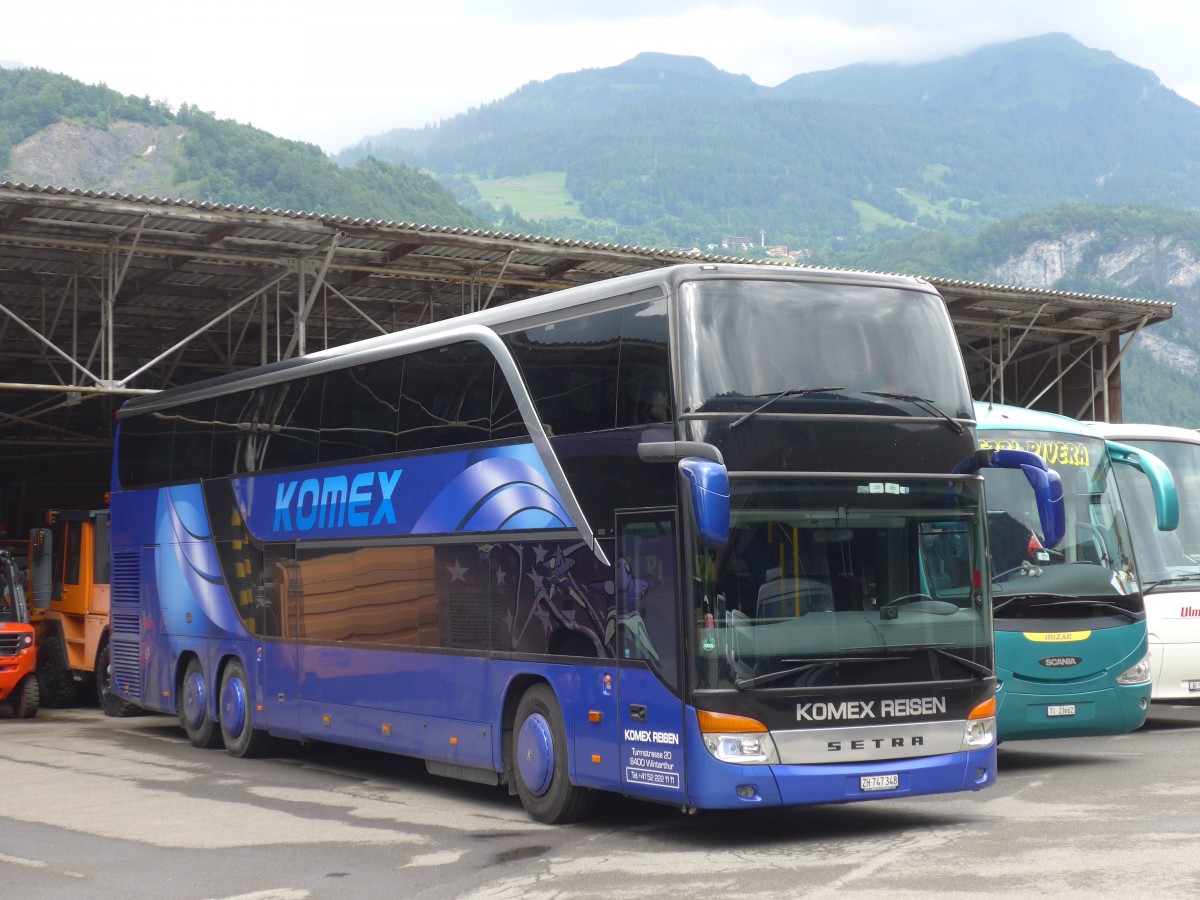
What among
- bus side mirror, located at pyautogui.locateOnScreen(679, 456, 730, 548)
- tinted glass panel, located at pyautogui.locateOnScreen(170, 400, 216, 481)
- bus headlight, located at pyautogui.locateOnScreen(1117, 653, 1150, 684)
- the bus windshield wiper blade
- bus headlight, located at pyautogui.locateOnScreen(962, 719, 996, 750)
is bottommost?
bus headlight, located at pyautogui.locateOnScreen(962, 719, 996, 750)

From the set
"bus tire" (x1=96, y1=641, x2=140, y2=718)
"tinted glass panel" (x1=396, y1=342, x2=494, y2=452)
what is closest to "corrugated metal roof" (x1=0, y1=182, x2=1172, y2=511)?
"bus tire" (x1=96, y1=641, x2=140, y2=718)

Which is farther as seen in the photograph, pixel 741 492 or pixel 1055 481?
pixel 1055 481

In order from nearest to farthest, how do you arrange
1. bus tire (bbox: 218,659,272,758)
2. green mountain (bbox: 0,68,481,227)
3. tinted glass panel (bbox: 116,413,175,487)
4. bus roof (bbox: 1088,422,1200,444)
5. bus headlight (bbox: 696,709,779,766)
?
bus headlight (bbox: 696,709,779,766) < bus tire (bbox: 218,659,272,758) < bus roof (bbox: 1088,422,1200,444) < tinted glass panel (bbox: 116,413,175,487) < green mountain (bbox: 0,68,481,227)

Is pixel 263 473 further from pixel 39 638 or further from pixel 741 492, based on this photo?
pixel 39 638

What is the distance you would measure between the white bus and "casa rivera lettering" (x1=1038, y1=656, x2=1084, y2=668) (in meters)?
2.43

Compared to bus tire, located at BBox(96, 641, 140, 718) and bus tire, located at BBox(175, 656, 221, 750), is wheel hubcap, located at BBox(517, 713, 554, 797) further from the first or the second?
bus tire, located at BBox(96, 641, 140, 718)

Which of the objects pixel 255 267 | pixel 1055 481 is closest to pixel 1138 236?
pixel 255 267

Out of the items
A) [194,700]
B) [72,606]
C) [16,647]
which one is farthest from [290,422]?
[72,606]

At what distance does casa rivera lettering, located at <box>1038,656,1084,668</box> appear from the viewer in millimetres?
11844

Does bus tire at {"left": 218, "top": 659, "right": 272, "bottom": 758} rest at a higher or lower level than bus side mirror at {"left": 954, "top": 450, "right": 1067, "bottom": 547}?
lower

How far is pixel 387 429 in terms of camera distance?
38.7 feet

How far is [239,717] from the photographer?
14.4 metres

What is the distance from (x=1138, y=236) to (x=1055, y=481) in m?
140

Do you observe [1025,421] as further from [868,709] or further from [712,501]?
[712,501]
